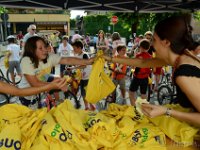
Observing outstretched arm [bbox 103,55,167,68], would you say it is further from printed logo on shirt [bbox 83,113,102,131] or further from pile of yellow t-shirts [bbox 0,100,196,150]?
printed logo on shirt [bbox 83,113,102,131]

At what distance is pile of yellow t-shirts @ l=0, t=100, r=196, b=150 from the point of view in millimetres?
1999

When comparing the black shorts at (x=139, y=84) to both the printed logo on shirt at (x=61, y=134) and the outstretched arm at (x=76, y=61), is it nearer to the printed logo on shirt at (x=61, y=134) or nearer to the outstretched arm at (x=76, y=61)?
the outstretched arm at (x=76, y=61)

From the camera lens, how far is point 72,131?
6.86 feet

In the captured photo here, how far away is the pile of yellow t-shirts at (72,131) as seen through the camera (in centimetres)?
200

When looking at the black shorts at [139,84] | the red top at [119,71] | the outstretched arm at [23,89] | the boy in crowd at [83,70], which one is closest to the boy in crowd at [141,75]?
the black shorts at [139,84]

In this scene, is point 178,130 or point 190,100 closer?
point 190,100

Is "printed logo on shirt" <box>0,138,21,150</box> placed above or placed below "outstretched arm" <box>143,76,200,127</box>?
below

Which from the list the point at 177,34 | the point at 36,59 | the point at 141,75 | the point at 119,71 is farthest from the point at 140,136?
the point at 119,71

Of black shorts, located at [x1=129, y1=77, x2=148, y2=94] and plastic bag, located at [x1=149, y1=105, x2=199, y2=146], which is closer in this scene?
plastic bag, located at [x1=149, y1=105, x2=199, y2=146]

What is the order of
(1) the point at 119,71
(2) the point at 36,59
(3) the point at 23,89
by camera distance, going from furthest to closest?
(1) the point at 119,71, (2) the point at 36,59, (3) the point at 23,89

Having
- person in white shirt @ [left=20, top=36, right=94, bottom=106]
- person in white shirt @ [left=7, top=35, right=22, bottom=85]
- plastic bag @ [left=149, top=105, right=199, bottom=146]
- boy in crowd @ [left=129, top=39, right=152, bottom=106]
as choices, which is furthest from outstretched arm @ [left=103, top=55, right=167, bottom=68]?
person in white shirt @ [left=7, top=35, right=22, bottom=85]

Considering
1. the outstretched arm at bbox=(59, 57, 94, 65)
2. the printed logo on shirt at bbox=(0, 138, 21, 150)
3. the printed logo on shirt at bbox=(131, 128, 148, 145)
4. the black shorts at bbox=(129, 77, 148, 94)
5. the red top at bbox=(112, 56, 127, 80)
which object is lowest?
the black shorts at bbox=(129, 77, 148, 94)

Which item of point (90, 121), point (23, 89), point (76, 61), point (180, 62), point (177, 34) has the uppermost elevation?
point (177, 34)

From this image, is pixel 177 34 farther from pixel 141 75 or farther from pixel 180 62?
pixel 141 75
